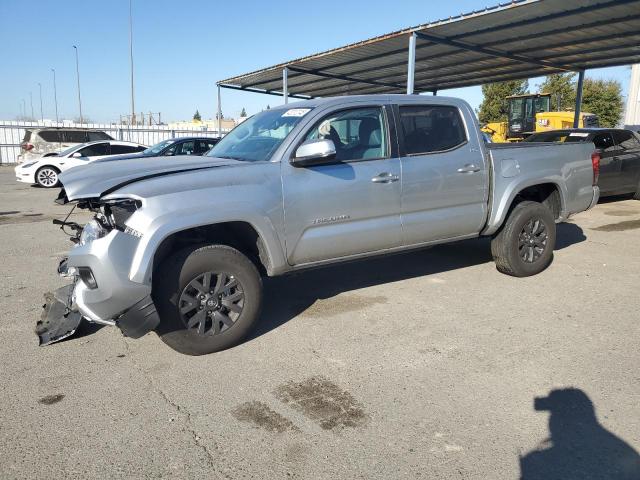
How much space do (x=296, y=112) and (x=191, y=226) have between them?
1.60 meters

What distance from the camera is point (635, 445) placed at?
Result: 2688mm

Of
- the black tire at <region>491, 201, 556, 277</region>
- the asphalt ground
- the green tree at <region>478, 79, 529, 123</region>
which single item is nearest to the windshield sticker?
the asphalt ground

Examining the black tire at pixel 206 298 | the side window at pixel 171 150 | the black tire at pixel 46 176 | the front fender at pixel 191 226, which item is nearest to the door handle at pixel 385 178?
the front fender at pixel 191 226

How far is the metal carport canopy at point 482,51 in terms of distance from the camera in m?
11.1

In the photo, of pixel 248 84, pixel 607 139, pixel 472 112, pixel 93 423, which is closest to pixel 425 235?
pixel 472 112

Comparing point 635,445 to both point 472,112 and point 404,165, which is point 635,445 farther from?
point 472,112

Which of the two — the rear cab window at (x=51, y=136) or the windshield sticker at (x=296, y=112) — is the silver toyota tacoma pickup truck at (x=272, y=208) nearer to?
the windshield sticker at (x=296, y=112)

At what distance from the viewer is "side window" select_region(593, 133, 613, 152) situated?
10.6 m

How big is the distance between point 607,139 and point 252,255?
31.2 feet

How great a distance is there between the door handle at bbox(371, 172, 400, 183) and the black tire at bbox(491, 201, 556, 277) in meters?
1.79

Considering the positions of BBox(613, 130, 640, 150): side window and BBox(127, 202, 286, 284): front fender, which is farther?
BBox(613, 130, 640, 150): side window

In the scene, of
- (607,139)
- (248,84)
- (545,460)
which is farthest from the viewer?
(248,84)

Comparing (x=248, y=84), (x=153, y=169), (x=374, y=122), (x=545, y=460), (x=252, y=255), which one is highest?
(x=248, y=84)

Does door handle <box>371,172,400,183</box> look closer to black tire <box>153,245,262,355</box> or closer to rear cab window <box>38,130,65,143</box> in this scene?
black tire <box>153,245,262,355</box>
